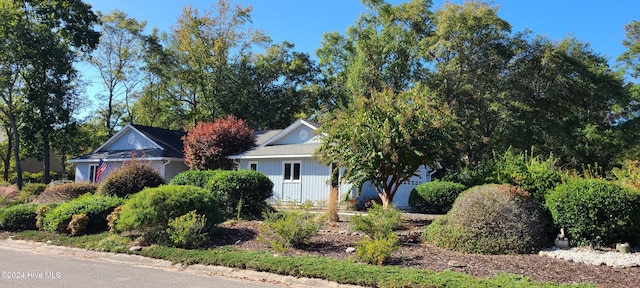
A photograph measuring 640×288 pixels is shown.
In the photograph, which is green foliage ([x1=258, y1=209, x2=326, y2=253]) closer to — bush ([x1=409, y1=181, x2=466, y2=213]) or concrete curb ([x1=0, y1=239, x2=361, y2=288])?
concrete curb ([x1=0, y1=239, x2=361, y2=288])

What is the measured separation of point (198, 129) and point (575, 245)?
19032 mm

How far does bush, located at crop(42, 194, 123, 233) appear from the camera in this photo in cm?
1246

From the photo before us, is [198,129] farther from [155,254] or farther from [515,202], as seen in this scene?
[515,202]

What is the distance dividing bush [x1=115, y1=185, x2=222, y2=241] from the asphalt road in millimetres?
918

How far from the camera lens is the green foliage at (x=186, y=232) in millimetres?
10047

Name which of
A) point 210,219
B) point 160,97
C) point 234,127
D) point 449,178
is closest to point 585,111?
point 449,178

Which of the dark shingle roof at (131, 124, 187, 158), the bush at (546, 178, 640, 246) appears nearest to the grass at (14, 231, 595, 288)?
the bush at (546, 178, 640, 246)

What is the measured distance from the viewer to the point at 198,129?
2392 centimetres

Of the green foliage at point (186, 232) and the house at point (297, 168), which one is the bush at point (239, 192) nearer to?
the green foliage at point (186, 232)

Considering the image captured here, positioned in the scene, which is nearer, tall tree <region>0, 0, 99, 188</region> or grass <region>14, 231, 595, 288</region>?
grass <region>14, 231, 595, 288</region>

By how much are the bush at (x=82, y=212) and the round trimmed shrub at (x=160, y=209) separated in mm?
1626

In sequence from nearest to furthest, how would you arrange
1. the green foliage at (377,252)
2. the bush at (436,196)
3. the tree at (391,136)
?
1. the green foliage at (377,252)
2. the tree at (391,136)
3. the bush at (436,196)

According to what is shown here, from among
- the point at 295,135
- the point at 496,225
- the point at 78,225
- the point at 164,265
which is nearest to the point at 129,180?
the point at 78,225

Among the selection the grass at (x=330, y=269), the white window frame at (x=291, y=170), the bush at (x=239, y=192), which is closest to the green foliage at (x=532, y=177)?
the grass at (x=330, y=269)
